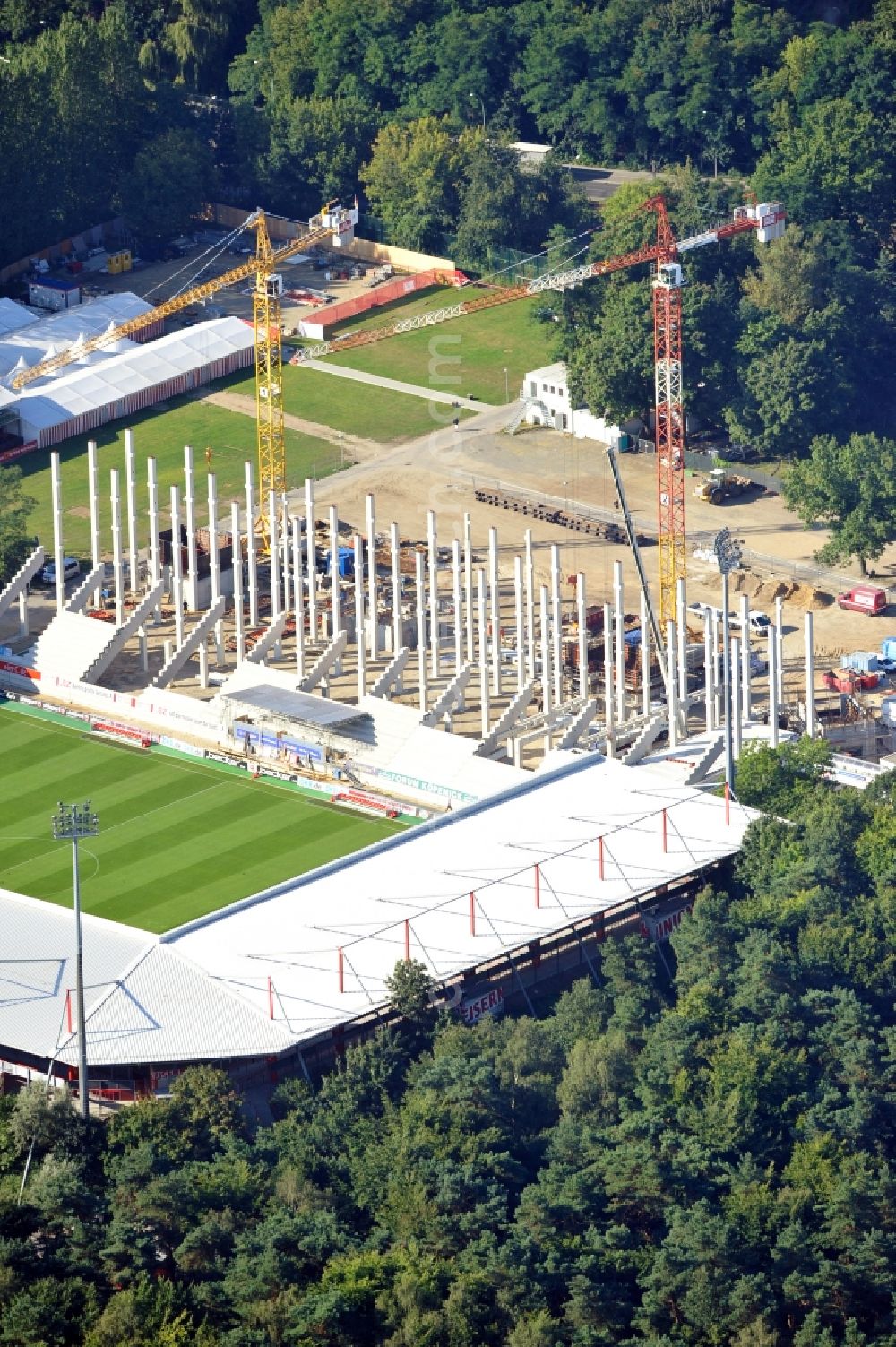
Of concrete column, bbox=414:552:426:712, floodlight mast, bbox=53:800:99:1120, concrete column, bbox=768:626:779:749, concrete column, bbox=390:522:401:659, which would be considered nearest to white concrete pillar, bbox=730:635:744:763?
concrete column, bbox=768:626:779:749

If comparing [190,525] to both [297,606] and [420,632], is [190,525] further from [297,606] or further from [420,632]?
[420,632]

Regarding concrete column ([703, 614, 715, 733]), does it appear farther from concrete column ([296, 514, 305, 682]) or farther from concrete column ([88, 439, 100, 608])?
concrete column ([88, 439, 100, 608])

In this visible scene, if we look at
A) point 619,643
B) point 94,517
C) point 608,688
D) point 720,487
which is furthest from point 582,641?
point 720,487

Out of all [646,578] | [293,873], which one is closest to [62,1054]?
[293,873]

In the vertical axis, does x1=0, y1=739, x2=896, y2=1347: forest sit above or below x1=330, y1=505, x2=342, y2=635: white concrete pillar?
below

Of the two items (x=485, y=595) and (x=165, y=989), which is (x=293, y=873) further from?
(x=485, y=595)

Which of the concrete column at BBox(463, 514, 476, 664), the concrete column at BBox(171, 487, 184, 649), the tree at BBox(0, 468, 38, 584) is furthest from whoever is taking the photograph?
the tree at BBox(0, 468, 38, 584)
